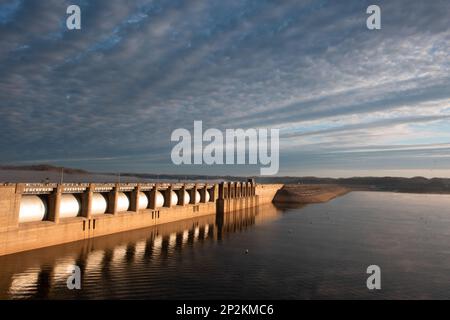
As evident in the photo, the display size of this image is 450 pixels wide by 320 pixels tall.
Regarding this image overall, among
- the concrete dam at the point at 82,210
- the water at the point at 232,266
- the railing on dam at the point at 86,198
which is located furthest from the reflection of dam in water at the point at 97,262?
the railing on dam at the point at 86,198

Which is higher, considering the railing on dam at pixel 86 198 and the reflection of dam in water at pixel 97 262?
the railing on dam at pixel 86 198

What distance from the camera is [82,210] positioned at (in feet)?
201

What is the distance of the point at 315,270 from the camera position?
48.3 meters

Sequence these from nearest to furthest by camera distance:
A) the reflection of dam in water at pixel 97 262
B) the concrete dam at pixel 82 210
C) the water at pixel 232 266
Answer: the reflection of dam in water at pixel 97 262
the water at pixel 232 266
the concrete dam at pixel 82 210

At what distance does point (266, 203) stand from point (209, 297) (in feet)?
474

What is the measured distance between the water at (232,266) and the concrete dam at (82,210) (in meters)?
2.16

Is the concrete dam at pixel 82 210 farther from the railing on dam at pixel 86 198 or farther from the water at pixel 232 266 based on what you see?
the water at pixel 232 266

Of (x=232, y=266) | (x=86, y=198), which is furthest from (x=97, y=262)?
(x=232, y=266)

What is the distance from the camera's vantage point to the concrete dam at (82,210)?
4731cm

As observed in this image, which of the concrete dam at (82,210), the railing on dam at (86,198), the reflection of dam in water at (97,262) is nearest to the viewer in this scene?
the reflection of dam in water at (97,262)

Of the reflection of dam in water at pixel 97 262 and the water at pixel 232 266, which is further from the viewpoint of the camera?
the water at pixel 232 266

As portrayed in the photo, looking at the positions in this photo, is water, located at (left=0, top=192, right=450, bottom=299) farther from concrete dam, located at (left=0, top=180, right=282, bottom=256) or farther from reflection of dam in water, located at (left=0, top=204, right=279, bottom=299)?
concrete dam, located at (left=0, top=180, right=282, bottom=256)

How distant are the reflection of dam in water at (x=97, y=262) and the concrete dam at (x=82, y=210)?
6.18 feet
